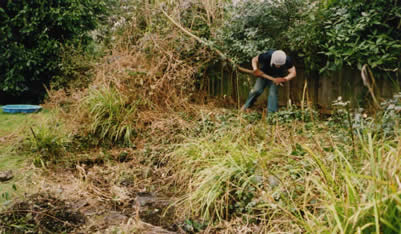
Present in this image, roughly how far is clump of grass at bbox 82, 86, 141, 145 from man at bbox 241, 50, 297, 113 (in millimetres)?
1831

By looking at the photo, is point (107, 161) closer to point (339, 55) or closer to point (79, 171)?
point (79, 171)

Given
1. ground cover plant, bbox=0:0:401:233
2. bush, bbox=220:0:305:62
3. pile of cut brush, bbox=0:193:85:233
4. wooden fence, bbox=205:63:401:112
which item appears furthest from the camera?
bush, bbox=220:0:305:62

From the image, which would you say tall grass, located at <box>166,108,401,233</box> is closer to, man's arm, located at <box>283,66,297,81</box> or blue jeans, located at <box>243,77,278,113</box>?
man's arm, located at <box>283,66,297,81</box>

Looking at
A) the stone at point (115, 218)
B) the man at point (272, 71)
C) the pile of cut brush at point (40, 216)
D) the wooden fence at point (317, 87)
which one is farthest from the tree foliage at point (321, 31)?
the pile of cut brush at point (40, 216)

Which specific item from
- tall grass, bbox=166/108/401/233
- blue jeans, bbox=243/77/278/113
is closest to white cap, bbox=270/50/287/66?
blue jeans, bbox=243/77/278/113

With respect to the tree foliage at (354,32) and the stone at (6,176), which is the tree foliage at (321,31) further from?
the stone at (6,176)

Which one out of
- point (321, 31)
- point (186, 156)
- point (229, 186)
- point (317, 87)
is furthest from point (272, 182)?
point (317, 87)

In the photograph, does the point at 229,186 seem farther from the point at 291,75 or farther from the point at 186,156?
the point at 291,75

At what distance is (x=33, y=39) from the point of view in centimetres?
754

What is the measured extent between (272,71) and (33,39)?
5.33m

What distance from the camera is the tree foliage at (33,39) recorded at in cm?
726

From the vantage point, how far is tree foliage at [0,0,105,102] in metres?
7.26

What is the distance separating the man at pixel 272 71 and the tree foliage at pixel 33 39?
4419mm

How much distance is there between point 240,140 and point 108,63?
3.60 m
